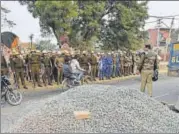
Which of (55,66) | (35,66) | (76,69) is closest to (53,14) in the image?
(76,69)

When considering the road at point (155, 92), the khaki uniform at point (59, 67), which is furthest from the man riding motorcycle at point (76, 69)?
the road at point (155, 92)

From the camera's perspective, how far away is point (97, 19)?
40.9 ft

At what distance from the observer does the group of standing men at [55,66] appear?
35.3 ft

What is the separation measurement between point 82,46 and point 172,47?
269 inches

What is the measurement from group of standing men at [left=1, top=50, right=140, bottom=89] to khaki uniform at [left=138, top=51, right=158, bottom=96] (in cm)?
209

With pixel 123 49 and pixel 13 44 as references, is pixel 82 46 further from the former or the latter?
pixel 13 44

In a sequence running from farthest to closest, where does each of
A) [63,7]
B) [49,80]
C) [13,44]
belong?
[49,80]
[63,7]
[13,44]

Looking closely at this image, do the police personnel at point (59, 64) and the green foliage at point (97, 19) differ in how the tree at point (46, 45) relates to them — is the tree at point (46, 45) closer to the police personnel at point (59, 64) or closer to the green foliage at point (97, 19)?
the green foliage at point (97, 19)

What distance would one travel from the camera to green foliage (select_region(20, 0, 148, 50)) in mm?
9172

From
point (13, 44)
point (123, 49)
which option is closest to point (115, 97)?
point (13, 44)

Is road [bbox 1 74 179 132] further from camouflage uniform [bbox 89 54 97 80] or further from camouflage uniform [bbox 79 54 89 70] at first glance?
camouflage uniform [bbox 79 54 89 70]

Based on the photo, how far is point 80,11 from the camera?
40.8ft

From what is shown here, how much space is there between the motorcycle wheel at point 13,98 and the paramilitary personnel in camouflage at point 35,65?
2.23m

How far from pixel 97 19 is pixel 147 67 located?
14.8ft
